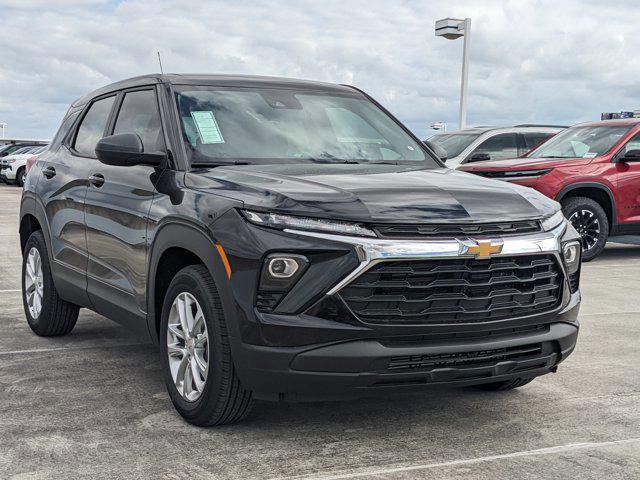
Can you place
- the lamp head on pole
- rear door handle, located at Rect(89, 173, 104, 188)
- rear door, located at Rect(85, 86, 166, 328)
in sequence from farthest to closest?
the lamp head on pole, rear door handle, located at Rect(89, 173, 104, 188), rear door, located at Rect(85, 86, 166, 328)

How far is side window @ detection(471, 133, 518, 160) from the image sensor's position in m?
15.3

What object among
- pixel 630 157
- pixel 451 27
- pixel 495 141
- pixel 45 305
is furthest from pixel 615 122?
pixel 451 27

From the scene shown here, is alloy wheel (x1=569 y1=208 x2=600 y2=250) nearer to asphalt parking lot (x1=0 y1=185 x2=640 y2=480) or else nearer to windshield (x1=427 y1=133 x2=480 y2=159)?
windshield (x1=427 y1=133 x2=480 y2=159)

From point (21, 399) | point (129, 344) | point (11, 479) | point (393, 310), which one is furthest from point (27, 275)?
point (393, 310)

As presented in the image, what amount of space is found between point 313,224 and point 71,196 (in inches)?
103

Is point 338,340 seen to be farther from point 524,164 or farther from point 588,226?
point 588,226

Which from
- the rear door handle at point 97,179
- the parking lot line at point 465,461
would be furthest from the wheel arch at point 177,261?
the rear door handle at point 97,179

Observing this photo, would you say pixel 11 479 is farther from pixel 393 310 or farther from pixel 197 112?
pixel 197 112

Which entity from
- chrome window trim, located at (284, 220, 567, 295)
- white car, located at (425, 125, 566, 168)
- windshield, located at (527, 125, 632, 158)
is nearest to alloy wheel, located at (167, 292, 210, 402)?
chrome window trim, located at (284, 220, 567, 295)

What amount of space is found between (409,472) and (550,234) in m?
1.30

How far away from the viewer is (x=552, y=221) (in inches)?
179

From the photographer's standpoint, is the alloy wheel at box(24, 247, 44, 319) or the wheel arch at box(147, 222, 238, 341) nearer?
the wheel arch at box(147, 222, 238, 341)

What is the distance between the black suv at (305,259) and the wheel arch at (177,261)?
0.04 feet

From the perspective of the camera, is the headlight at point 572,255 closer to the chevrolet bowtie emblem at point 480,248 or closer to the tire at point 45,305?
the chevrolet bowtie emblem at point 480,248
